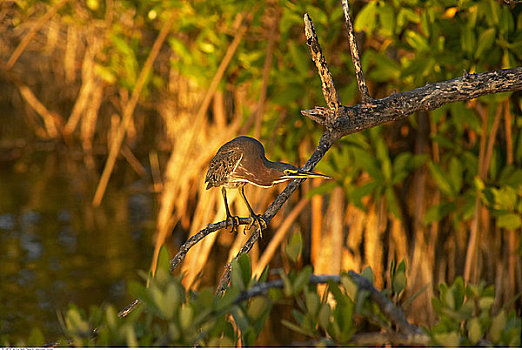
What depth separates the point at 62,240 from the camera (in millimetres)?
5781

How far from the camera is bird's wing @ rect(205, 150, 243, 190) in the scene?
4.12ft

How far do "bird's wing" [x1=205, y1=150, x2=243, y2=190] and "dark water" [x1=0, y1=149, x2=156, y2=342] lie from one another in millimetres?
2472

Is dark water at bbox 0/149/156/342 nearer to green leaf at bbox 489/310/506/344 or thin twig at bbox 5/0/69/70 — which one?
thin twig at bbox 5/0/69/70

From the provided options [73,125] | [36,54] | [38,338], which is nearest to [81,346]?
[38,338]

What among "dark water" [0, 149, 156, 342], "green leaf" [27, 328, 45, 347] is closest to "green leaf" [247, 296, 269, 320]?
"green leaf" [27, 328, 45, 347]

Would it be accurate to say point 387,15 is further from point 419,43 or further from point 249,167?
point 249,167

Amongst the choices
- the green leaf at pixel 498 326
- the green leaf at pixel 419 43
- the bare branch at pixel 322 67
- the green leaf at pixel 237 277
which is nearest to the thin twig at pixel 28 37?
the green leaf at pixel 419 43

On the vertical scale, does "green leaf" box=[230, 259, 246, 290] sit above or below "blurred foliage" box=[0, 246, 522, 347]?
above

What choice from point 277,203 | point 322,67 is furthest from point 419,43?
point 277,203

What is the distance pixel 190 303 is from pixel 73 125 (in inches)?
313

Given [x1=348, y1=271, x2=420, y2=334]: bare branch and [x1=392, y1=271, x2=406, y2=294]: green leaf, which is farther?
[x1=392, y1=271, x2=406, y2=294]: green leaf

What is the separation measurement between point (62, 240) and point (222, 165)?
4.80 meters

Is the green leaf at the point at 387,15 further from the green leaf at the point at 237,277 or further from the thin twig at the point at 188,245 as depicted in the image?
the green leaf at the point at 237,277

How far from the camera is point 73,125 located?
868cm
